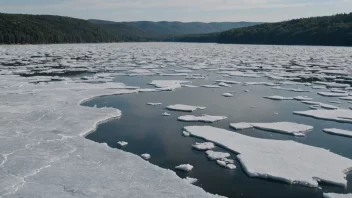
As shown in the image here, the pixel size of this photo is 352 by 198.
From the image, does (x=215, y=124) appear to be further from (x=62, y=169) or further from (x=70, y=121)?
(x=62, y=169)

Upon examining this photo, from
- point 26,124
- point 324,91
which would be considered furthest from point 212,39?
point 26,124

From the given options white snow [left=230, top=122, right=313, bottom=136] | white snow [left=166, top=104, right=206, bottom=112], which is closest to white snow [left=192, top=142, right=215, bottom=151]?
white snow [left=230, top=122, right=313, bottom=136]

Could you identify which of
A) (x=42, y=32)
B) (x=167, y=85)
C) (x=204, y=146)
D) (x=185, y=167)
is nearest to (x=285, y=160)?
(x=204, y=146)

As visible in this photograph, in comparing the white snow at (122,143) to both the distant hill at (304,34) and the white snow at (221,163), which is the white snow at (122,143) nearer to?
the white snow at (221,163)

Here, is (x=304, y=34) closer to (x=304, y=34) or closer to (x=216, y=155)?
(x=304, y=34)

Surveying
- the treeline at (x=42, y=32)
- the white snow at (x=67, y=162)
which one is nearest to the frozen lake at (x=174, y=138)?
the white snow at (x=67, y=162)

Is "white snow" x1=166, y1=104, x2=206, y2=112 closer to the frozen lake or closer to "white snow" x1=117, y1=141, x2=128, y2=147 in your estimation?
the frozen lake

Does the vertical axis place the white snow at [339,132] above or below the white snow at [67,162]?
below
